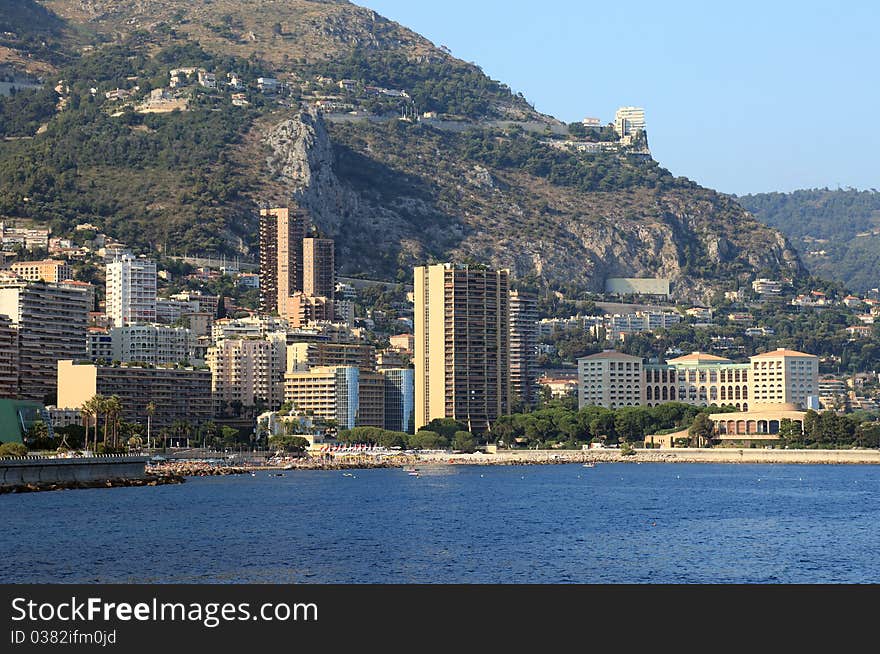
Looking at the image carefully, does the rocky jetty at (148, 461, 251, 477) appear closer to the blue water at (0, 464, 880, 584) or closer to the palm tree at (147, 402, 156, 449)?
the blue water at (0, 464, 880, 584)

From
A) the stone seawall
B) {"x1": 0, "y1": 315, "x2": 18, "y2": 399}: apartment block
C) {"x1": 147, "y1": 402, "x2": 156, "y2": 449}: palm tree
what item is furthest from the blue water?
{"x1": 0, "y1": 315, "x2": 18, "y2": 399}: apartment block

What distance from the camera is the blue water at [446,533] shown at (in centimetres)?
7119

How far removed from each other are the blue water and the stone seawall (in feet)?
9.62

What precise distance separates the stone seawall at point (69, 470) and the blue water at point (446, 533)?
2.93 meters

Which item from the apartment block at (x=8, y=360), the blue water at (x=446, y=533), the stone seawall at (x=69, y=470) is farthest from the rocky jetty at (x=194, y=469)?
the apartment block at (x=8, y=360)

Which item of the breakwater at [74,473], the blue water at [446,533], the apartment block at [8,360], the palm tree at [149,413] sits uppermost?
the apartment block at [8,360]

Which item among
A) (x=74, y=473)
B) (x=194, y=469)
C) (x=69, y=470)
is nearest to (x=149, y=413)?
(x=194, y=469)

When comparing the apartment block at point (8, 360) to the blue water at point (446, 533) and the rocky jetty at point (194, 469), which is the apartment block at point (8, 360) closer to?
the rocky jetty at point (194, 469)

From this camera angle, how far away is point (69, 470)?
131250mm

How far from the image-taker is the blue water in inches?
2803
